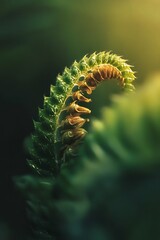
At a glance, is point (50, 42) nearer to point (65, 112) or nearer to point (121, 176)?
point (65, 112)

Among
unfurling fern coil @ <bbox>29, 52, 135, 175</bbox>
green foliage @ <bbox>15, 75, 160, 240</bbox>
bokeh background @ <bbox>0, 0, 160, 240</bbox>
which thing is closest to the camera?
green foliage @ <bbox>15, 75, 160, 240</bbox>

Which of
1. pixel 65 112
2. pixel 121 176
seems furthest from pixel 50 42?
pixel 121 176

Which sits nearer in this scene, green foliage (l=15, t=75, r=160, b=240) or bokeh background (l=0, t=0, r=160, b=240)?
green foliage (l=15, t=75, r=160, b=240)

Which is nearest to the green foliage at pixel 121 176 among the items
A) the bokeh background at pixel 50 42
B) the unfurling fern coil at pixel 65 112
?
the unfurling fern coil at pixel 65 112

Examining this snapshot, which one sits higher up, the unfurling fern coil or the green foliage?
the unfurling fern coil

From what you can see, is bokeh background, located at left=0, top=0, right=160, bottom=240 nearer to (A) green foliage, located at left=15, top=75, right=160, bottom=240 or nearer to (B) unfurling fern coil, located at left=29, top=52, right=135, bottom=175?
(B) unfurling fern coil, located at left=29, top=52, right=135, bottom=175

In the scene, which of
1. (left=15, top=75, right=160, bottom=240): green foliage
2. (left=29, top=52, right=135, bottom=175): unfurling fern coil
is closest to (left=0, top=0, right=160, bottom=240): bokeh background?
(left=29, top=52, right=135, bottom=175): unfurling fern coil
